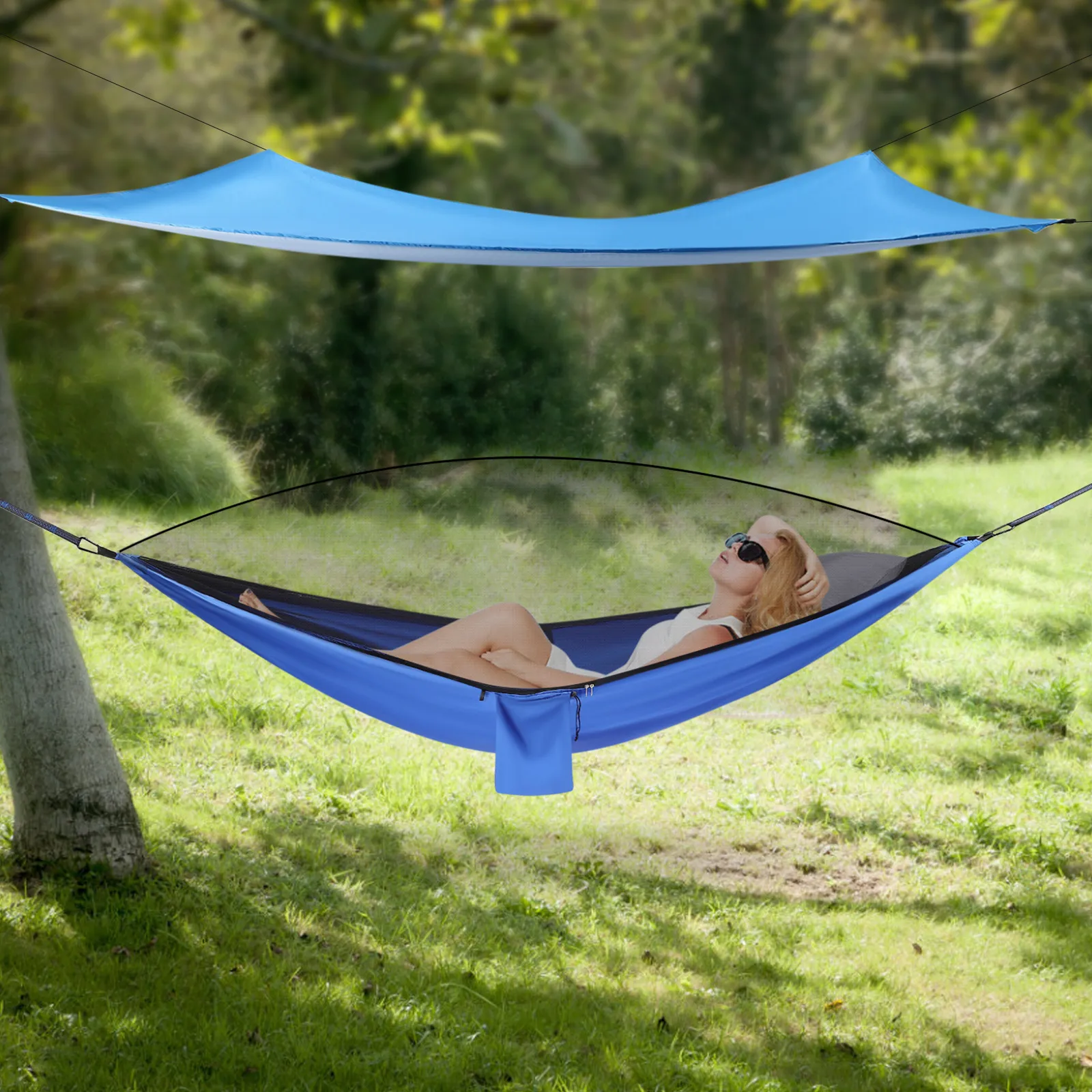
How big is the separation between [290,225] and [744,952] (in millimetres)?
1755

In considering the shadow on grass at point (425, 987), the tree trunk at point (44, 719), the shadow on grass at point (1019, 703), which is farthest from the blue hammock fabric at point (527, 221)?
the shadow on grass at point (1019, 703)

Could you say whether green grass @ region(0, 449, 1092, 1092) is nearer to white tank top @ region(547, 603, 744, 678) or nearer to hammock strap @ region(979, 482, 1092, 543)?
white tank top @ region(547, 603, 744, 678)

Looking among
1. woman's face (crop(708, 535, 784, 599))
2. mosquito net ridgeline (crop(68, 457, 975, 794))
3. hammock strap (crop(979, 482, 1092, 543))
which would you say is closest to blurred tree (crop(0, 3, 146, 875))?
mosquito net ridgeline (crop(68, 457, 975, 794))

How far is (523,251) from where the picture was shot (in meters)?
2.52

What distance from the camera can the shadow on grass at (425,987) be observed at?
2.14 metres

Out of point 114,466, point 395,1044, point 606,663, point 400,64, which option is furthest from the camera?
point 400,64

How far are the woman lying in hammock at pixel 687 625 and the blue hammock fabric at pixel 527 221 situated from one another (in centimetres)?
62

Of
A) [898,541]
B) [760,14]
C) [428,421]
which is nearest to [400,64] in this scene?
[428,421]

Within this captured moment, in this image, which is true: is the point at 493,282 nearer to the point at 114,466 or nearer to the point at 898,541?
the point at 114,466

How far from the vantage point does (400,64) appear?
6.86m

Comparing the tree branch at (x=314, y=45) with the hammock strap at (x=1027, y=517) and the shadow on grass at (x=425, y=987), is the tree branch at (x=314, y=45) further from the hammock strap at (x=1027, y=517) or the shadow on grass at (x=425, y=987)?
the hammock strap at (x=1027, y=517)

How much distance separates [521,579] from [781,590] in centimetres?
101

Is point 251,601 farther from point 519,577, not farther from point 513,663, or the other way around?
point 519,577

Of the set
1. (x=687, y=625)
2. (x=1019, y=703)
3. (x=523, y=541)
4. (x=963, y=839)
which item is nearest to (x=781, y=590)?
(x=687, y=625)
